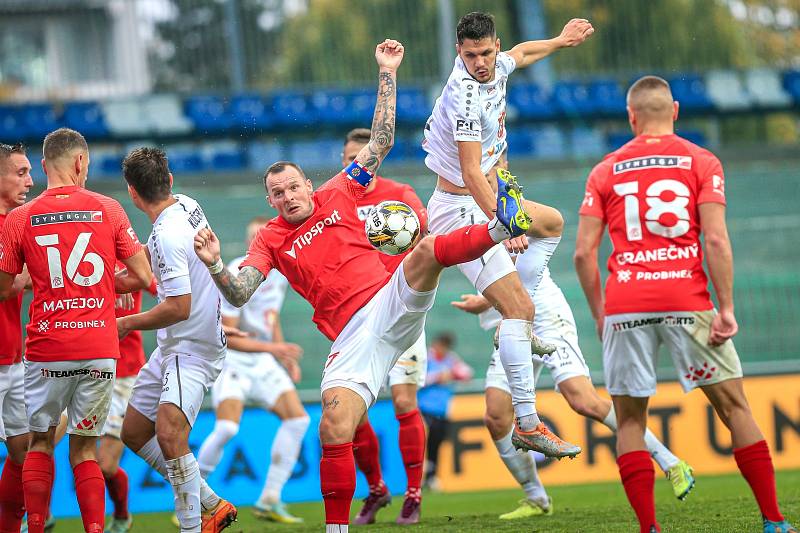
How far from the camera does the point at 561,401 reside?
41.6 ft

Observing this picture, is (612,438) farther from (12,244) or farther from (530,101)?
(530,101)

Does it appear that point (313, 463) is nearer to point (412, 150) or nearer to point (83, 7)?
point (412, 150)

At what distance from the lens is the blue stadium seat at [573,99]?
24.5m

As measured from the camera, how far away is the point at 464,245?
605cm

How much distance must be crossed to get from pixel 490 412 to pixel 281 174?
2666 millimetres

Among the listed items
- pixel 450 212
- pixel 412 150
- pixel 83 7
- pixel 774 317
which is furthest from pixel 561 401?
pixel 83 7

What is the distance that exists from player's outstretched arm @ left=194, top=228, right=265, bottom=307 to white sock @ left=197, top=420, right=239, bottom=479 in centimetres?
351

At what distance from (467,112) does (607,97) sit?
720 inches

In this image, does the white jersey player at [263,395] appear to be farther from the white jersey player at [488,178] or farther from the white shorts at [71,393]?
the white shorts at [71,393]

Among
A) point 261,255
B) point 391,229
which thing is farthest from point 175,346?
point 391,229

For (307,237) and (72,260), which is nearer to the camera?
(72,260)

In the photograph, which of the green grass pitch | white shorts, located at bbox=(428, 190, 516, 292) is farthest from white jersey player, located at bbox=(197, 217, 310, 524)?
white shorts, located at bbox=(428, 190, 516, 292)

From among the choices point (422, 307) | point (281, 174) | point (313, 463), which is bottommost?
point (313, 463)

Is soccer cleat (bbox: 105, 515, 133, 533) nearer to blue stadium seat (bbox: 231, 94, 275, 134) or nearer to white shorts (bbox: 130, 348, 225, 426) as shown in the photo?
white shorts (bbox: 130, 348, 225, 426)
